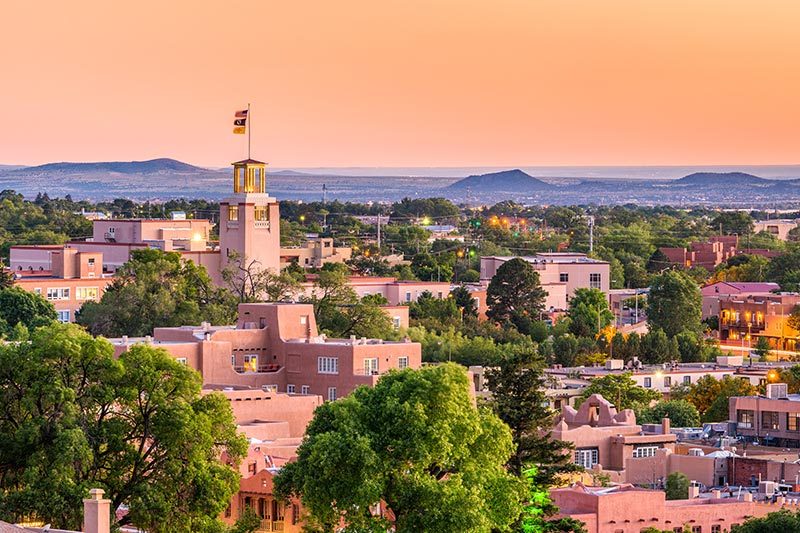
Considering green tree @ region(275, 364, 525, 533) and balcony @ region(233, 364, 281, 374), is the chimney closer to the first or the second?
green tree @ region(275, 364, 525, 533)

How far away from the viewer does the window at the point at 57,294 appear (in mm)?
110250

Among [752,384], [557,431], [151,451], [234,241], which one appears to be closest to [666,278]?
[234,241]

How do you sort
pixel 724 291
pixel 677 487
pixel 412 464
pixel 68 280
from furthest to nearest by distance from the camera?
pixel 724 291
pixel 68 280
pixel 677 487
pixel 412 464

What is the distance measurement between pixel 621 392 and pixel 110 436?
36870 mm

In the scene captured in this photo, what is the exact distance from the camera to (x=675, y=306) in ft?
388

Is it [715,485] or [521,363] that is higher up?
[521,363]

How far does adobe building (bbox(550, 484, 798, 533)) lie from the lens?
5350 centimetres

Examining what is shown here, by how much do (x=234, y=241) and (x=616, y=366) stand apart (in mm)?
23727

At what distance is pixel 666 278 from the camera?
397ft

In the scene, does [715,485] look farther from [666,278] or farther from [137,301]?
[666,278]

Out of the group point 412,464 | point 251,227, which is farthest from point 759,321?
point 412,464

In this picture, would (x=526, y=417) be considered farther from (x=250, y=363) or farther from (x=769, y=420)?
(x=769, y=420)

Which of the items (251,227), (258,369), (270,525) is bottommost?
(270,525)

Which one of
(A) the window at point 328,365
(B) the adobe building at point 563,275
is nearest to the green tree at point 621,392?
(A) the window at point 328,365
